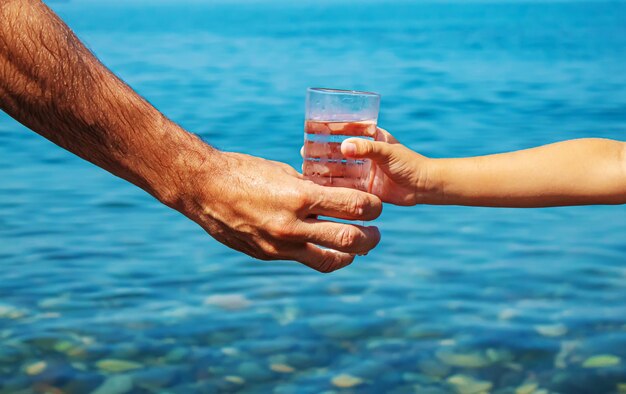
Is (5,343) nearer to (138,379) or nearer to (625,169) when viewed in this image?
(138,379)

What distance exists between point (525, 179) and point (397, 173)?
1.57 feet

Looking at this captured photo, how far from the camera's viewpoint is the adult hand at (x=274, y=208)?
2662 mm

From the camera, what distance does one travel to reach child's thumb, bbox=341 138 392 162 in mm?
2507

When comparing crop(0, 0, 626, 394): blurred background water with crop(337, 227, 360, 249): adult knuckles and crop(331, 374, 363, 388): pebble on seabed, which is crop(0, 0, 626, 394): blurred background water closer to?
crop(331, 374, 363, 388): pebble on seabed

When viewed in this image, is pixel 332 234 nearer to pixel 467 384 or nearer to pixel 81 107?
pixel 81 107

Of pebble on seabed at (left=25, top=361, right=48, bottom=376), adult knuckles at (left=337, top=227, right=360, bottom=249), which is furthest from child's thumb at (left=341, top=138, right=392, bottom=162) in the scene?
pebble on seabed at (left=25, top=361, right=48, bottom=376)

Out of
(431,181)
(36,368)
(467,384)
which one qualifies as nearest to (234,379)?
(36,368)

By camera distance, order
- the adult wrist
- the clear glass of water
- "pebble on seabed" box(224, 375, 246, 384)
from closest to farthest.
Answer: the clear glass of water
the adult wrist
"pebble on seabed" box(224, 375, 246, 384)

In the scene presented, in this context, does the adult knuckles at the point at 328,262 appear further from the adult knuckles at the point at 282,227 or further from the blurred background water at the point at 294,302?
the blurred background water at the point at 294,302

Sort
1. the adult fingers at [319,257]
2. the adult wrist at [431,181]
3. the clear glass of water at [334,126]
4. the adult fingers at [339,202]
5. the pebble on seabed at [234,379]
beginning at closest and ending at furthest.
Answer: the clear glass of water at [334,126] < the adult fingers at [339,202] < the adult fingers at [319,257] < the adult wrist at [431,181] < the pebble on seabed at [234,379]

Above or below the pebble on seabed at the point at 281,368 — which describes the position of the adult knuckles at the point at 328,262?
above

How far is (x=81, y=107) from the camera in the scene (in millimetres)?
2596

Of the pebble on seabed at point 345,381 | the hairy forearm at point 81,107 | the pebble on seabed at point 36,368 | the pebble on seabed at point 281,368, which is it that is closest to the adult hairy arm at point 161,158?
the hairy forearm at point 81,107

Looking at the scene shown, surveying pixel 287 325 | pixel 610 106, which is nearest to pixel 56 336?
pixel 287 325
